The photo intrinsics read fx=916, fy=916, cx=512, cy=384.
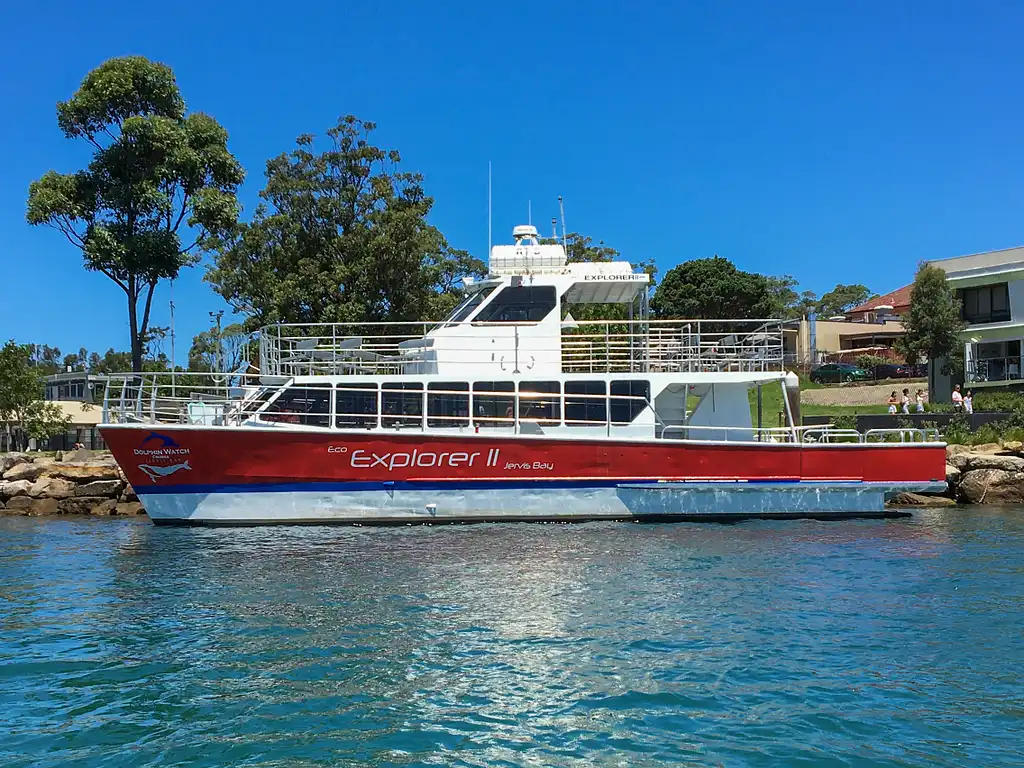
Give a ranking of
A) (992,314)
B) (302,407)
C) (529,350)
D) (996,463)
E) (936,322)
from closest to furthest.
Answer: (302,407) < (529,350) < (996,463) < (936,322) < (992,314)

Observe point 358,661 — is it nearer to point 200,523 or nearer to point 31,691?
point 31,691

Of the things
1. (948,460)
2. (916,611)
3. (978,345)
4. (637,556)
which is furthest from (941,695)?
(978,345)

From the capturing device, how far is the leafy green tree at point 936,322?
3416 cm

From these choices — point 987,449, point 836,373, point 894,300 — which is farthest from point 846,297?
point 987,449

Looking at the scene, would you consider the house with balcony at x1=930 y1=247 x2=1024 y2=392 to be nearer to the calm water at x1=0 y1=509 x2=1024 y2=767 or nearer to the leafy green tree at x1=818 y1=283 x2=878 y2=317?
the calm water at x1=0 y1=509 x2=1024 y2=767

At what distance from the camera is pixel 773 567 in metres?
12.4

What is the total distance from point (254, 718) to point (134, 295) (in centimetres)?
2094

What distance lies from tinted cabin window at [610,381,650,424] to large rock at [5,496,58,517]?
46.2ft

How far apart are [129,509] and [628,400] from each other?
12252 mm

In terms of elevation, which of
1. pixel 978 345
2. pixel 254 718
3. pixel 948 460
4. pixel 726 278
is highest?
pixel 726 278

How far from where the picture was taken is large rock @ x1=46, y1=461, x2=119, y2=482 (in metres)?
22.8

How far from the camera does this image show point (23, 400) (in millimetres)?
28422

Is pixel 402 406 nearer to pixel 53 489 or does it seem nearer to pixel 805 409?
pixel 53 489

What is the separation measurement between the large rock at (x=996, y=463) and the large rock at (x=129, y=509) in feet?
66.3
